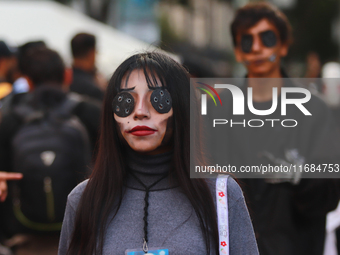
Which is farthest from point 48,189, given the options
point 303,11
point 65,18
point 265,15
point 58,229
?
point 303,11

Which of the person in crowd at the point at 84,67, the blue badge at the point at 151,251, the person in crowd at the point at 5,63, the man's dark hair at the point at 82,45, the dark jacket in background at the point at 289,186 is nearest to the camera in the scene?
the blue badge at the point at 151,251

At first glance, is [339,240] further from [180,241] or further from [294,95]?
[180,241]

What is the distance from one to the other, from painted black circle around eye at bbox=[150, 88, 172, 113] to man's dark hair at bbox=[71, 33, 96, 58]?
118 inches

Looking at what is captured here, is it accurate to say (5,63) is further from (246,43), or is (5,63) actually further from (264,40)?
(264,40)

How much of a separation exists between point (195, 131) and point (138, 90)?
0.32m

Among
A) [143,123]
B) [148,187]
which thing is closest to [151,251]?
[148,187]

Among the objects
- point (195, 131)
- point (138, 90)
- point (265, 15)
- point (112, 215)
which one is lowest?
point (112, 215)

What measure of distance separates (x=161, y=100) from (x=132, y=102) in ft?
0.42

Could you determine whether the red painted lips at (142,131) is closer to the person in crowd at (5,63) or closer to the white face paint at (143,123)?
the white face paint at (143,123)

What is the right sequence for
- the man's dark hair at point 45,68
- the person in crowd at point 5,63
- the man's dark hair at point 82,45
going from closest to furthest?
the man's dark hair at point 45,68 → the man's dark hair at point 82,45 → the person in crowd at point 5,63

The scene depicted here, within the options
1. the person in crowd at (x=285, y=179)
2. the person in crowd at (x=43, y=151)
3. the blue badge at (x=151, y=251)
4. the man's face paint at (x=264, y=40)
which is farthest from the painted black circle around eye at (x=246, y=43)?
the blue badge at (x=151, y=251)

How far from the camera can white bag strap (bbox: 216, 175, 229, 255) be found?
1929mm

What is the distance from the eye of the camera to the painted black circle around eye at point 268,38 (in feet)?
11.1

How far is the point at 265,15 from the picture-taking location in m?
3.45
